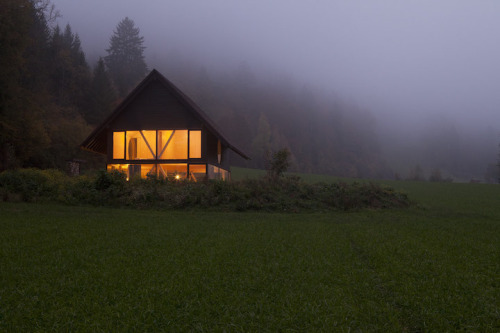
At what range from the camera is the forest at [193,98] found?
1919cm

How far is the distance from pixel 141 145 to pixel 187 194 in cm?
934

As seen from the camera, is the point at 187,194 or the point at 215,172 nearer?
the point at 187,194

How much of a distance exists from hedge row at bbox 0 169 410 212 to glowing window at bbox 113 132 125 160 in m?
5.26

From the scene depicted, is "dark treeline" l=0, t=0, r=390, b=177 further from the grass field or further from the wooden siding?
the grass field

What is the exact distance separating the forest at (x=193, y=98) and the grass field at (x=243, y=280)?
12.2m

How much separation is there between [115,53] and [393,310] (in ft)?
217

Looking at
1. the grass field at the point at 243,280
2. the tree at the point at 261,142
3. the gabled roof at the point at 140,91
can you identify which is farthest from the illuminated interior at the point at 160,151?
the tree at the point at 261,142

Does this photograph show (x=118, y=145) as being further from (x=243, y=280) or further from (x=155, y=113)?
(x=243, y=280)

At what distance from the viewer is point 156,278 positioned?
Answer: 3.59 metres

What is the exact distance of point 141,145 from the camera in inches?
755

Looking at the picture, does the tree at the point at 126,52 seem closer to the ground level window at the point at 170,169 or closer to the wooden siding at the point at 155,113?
the wooden siding at the point at 155,113

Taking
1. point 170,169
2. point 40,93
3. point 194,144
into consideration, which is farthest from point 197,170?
point 40,93

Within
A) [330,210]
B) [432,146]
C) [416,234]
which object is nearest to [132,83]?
[330,210]

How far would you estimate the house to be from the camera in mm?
17344
